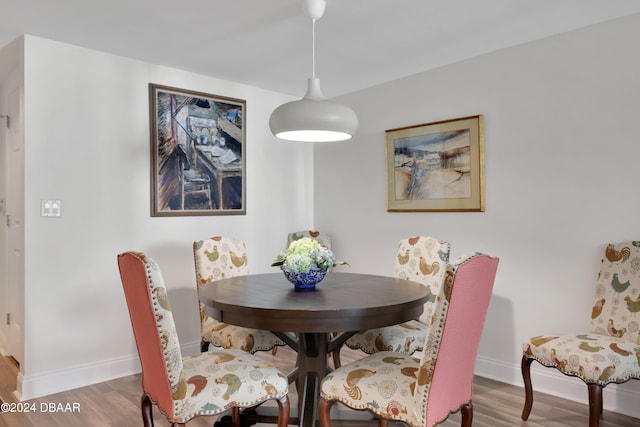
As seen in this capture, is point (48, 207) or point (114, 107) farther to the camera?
point (114, 107)

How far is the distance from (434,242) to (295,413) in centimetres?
140

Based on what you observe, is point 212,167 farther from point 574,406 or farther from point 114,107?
point 574,406

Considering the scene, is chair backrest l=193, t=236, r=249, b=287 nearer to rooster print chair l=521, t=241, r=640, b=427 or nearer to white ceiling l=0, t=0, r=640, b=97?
white ceiling l=0, t=0, r=640, b=97

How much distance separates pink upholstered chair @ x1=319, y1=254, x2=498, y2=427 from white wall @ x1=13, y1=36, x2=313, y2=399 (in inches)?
83.6

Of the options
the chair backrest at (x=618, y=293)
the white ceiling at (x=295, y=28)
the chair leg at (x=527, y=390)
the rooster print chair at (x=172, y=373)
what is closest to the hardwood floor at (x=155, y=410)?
the chair leg at (x=527, y=390)

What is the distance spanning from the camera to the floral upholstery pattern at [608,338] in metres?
2.22

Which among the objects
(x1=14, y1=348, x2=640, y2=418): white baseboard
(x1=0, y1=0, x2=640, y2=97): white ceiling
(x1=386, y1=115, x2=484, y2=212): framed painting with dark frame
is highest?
(x1=0, y1=0, x2=640, y2=97): white ceiling

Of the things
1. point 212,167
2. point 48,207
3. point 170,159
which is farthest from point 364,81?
point 48,207

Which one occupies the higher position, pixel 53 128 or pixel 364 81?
pixel 364 81

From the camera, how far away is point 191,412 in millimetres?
1784

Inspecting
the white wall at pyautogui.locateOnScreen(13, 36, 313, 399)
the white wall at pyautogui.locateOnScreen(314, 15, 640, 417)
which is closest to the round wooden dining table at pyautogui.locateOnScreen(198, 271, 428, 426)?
the white wall at pyautogui.locateOnScreen(314, 15, 640, 417)

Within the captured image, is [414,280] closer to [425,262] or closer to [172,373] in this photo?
[425,262]

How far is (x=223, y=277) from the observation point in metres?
3.08

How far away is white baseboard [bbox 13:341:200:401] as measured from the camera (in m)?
2.96
